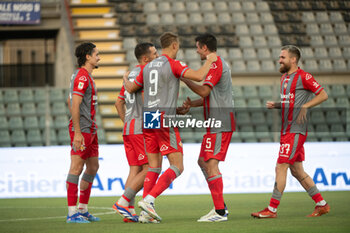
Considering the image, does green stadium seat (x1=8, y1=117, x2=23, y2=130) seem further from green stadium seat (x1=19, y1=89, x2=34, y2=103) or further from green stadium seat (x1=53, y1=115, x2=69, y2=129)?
green stadium seat (x1=53, y1=115, x2=69, y2=129)

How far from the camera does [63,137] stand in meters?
13.7

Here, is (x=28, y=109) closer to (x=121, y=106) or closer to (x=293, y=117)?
(x=121, y=106)

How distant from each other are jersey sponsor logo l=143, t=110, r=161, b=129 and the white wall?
15.6ft

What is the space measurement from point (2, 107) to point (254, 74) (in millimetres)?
6861

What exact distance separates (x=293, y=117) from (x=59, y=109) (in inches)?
342

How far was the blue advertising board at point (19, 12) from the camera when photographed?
17.6 metres

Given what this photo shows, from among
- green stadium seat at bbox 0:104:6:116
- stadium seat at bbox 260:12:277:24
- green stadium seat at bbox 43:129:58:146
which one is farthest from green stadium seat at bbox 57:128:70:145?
stadium seat at bbox 260:12:277:24

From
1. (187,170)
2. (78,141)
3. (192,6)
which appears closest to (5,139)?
(187,170)

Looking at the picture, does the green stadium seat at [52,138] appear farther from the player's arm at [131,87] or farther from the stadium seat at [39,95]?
the player's arm at [131,87]

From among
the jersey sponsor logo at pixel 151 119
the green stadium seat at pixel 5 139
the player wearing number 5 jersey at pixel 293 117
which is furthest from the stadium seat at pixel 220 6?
the jersey sponsor logo at pixel 151 119

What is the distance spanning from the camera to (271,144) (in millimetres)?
11234

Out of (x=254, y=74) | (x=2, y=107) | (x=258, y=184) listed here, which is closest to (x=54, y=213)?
(x=258, y=184)

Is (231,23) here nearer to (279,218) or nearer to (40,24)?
(40,24)

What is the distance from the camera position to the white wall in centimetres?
1082
